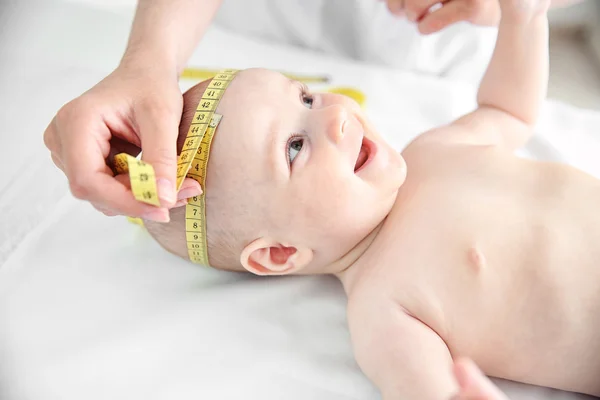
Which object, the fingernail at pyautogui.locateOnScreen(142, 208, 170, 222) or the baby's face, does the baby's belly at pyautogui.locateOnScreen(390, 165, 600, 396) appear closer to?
the baby's face

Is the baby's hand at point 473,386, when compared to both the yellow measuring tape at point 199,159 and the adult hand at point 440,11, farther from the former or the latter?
the adult hand at point 440,11

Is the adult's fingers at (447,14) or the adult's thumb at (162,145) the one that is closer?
the adult's thumb at (162,145)

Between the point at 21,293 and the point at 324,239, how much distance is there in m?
0.77

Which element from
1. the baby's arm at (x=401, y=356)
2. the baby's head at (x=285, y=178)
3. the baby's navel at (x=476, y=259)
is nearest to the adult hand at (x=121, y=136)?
the baby's head at (x=285, y=178)

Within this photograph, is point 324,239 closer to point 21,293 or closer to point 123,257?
point 123,257

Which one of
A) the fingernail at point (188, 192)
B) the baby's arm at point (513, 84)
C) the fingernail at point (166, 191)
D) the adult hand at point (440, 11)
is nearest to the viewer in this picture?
the fingernail at point (166, 191)

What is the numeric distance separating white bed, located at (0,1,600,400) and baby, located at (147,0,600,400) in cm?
9

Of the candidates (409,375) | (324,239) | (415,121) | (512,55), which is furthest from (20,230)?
(512,55)

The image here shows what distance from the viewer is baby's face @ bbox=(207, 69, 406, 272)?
4.28 ft

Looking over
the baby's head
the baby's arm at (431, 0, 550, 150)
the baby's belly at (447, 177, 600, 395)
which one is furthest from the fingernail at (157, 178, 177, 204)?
the baby's arm at (431, 0, 550, 150)

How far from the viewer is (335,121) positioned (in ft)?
4.39

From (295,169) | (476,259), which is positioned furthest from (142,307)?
(476,259)

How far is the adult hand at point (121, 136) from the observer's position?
1106mm

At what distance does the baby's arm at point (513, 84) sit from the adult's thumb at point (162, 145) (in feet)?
2.53
